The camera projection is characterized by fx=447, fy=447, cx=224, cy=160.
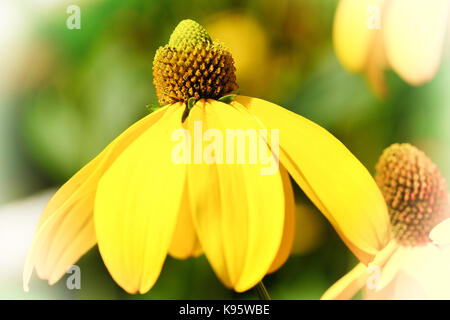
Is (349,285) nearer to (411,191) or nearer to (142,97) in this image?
(411,191)

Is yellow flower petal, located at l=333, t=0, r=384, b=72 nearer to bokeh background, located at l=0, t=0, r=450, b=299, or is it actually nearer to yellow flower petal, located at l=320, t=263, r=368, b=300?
bokeh background, located at l=0, t=0, r=450, b=299

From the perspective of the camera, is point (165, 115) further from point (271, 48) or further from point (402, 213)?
point (402, 213)

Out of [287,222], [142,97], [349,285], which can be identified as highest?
[142,97]

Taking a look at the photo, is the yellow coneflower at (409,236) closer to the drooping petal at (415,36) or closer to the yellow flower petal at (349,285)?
the yellow flower petal at (349,285)

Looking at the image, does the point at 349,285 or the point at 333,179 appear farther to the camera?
the point at 349,285

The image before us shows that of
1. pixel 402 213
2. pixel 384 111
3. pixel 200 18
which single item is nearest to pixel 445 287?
pixel 402 213

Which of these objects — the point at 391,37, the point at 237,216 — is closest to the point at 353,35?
the point at 391,37

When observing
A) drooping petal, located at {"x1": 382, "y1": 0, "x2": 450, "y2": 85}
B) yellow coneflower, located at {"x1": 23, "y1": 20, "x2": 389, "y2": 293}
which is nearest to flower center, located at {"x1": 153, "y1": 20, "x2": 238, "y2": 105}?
yellow coneflower, located at {"x1": 23, "y1": 20, "x2": 389, "y2": 293}
